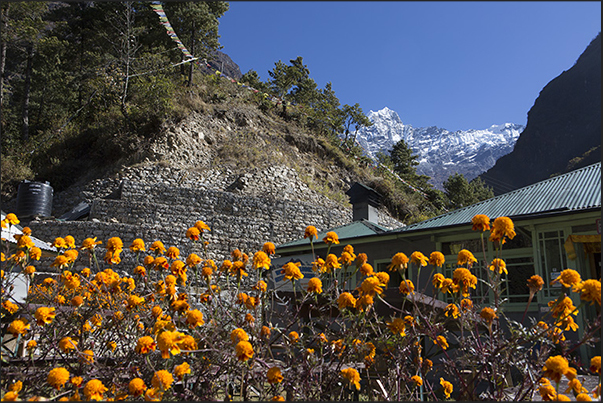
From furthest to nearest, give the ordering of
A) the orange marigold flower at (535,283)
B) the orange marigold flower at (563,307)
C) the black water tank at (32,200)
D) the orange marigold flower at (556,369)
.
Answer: the black water tank at (32,200), the orange marigold flower at (535,283), the orange marigold flower at (563,307), the orange marigold flower at (556,369)

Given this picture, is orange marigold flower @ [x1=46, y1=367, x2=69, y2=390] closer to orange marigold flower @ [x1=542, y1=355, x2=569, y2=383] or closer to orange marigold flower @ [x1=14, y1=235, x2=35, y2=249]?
orange marigold flower @ [x1=14, y1=235, x2=35, y2=249]

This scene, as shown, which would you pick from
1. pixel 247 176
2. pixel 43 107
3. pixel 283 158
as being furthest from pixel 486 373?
pixel 43 107

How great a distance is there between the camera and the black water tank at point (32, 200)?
1234 cm

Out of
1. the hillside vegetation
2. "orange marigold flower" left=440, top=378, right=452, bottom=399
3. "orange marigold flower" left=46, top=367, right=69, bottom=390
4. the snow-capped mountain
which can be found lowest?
"orange marigold flower" left=440, top=378, right=452, bottom=399

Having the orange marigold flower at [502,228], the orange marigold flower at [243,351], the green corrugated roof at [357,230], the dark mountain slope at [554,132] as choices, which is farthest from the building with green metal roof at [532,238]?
the dark mountain slope at [554,132]

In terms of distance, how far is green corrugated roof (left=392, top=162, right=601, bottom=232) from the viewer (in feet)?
21.1

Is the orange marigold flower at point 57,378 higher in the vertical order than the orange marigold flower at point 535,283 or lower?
lower

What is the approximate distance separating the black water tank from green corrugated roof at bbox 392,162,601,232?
11.2 m

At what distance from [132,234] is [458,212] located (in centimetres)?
915

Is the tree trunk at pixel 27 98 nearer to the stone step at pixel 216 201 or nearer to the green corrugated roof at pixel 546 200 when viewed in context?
the stone step at pixel 216 201

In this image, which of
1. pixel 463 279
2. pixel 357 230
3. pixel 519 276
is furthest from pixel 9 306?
pixel 357 230

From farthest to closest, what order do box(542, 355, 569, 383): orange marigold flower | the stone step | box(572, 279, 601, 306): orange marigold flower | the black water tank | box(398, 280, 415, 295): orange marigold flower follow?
the stone step → the black water tank → box(398, 280, 415, 295): orange marigold flower → box(572, 279, 601, 306): orange marigold flower → box(542, 355, 569, 383): orange marigold flower

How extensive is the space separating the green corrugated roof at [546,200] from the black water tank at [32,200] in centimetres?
1122

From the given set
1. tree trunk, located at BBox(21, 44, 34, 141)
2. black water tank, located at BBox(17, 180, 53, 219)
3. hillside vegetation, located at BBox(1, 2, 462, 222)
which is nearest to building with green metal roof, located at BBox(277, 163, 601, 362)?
black water tank, located at BBox(17, 180, 53, 219)
